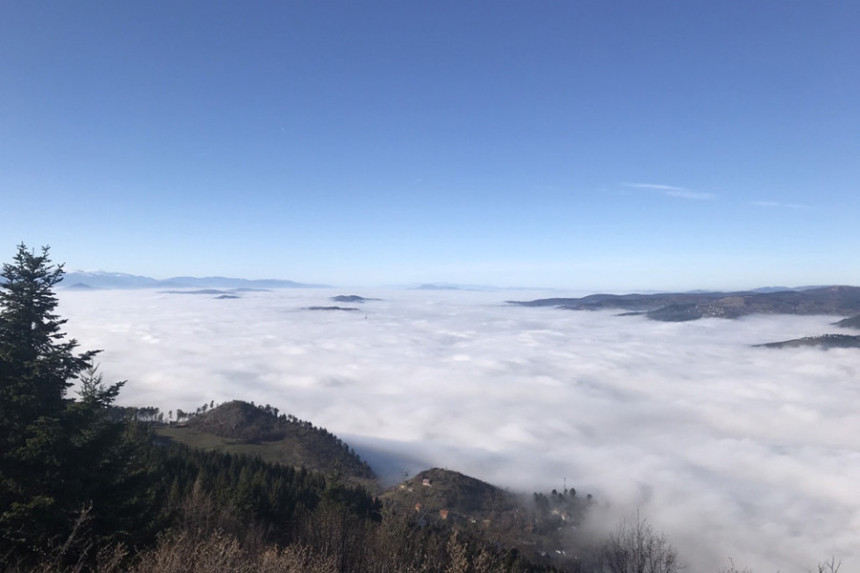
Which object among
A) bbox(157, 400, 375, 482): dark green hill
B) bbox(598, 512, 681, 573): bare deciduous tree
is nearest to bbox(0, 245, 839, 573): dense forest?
bbox(598, 512, 681, 573): bare deciduous tree

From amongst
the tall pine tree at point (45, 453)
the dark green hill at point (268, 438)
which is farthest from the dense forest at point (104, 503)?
the dark green hill at point (268, 438)

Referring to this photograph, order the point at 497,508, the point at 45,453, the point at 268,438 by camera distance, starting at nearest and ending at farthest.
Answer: the point at 45,453
the point at 497,508
the point at 268,438

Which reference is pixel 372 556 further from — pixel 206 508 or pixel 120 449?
pixel 120 449

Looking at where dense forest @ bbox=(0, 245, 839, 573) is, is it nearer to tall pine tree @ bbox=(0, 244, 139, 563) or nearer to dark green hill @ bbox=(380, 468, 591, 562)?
tall pine tree @ bbox=(0, 244, 139, 563)

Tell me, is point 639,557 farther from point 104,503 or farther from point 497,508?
point 497,508

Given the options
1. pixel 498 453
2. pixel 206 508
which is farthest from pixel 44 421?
pixel 498 453

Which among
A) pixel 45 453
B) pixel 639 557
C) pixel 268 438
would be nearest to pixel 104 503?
pixel 45 453

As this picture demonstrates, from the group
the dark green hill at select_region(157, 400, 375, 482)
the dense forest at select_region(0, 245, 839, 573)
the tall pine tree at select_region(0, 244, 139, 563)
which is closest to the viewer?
the dense forest at select_region(0, 245, 839, 573)

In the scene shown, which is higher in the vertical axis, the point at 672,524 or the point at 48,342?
→ the point at 48,342
